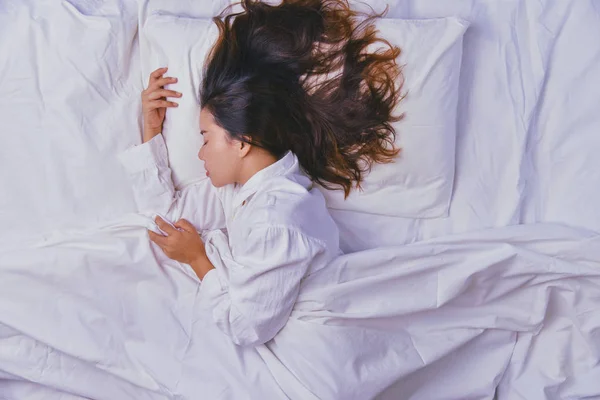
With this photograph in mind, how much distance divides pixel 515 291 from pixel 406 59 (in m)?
0.49

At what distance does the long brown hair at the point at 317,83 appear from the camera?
1.32m

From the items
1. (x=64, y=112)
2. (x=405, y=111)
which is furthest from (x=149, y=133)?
(x=405, y=111)

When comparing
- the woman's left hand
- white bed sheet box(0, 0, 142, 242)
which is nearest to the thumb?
the woman's left hand

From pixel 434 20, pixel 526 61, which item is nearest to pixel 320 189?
Answer: pixel 434 20

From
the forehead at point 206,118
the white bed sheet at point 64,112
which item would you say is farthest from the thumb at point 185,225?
the forehead at point 206,118

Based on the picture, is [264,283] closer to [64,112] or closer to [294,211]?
[294,211]

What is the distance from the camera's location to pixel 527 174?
1.41 metres

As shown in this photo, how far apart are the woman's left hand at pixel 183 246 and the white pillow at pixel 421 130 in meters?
0.27

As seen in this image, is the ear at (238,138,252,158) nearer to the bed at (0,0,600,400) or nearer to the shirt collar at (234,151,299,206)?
the shirt collar at (234,151,299,206)

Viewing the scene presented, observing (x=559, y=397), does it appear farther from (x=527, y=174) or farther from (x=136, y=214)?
(x=136, y=214)

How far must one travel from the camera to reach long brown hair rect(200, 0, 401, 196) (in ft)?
4.32

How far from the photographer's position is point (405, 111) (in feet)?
4.41

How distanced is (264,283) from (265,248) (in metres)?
0.06

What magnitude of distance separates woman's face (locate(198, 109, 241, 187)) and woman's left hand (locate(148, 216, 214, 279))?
118mm
